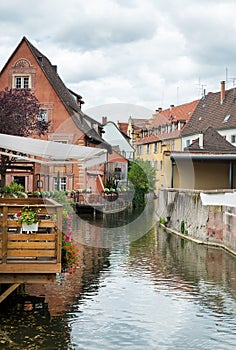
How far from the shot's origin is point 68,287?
13.2 meters

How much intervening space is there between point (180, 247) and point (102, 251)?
3.21 meters

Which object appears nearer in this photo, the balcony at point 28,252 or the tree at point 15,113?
the balcony at point 28,252

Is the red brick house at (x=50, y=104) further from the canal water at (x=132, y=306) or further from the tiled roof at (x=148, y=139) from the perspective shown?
the tiled roof at (x=148, y=139)

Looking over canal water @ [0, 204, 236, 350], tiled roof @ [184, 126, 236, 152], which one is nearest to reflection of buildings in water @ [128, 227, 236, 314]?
canal water @ [0, 204, 236, 350]

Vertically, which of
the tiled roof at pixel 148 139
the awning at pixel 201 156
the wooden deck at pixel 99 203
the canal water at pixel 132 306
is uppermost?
the tiled roof at pixel 148 139

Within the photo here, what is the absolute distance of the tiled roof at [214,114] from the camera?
5253 centimetres

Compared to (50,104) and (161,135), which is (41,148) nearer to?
(50,104)

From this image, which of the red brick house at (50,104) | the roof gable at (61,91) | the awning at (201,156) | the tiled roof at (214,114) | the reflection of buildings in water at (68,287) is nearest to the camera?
the reflection of buildings in water at (68,287)

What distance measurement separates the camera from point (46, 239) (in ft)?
31.0

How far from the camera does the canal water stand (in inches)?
373

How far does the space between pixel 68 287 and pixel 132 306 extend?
207 centimetres

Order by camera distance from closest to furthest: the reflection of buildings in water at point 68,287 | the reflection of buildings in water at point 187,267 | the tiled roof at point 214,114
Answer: the reflection of buildings in water at point 68,287 → the reflection of buildings in water at point 187,267 → the tiled roof at point 214,114

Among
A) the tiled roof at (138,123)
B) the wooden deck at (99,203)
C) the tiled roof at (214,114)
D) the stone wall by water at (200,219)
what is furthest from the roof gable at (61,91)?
the tiled roof at (138,123)

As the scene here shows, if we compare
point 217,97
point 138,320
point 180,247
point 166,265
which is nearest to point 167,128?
point 217,97
